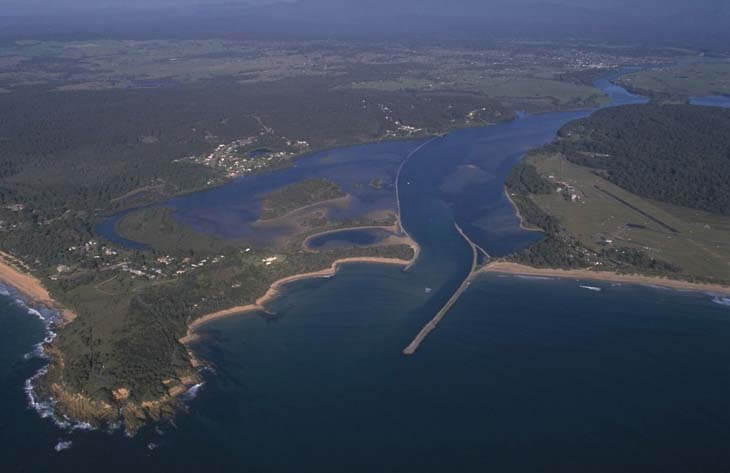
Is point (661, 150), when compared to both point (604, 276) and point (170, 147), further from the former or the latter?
point (170, 147)

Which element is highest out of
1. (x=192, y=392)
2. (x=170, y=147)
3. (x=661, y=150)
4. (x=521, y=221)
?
(x=661, y=150)

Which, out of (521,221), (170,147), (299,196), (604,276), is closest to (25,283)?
(299,196)

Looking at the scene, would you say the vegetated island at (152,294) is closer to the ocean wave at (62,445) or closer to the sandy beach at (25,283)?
the sandy beach at (25,283)

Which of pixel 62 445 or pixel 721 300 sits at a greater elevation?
pixel 721 300

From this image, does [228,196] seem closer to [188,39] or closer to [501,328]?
[501,328]

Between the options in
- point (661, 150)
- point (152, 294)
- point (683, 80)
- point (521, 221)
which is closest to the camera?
point (152, 294)

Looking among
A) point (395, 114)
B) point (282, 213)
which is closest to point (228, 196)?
point (282, 213)

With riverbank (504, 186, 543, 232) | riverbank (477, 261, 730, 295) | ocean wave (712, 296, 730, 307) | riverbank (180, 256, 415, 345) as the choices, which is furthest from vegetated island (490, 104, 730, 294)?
riverbank (180, 256, 415, 345)

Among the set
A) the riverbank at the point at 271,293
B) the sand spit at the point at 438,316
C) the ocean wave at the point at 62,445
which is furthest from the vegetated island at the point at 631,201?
the ocean wave at the point at 62,445
